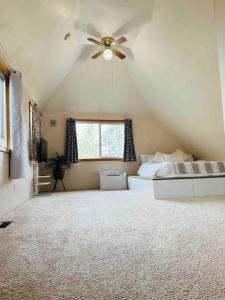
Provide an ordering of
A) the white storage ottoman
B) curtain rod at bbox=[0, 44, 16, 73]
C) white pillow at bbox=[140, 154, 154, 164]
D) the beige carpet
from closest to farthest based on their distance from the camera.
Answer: the beige carpet, curtain rod at bbox=[0, 44, 16, 73], the white storage ottoman, white pillow at bbox=[140, 154, 154, 164]

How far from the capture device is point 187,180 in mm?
3971

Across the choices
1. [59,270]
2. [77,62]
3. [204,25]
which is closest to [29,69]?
[77,62]

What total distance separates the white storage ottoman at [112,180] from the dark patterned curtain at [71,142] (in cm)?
83

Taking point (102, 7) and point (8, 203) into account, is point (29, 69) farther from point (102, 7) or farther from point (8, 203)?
point (8, 203)

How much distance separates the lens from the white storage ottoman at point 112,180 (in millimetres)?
5633

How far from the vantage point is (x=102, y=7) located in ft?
11.0

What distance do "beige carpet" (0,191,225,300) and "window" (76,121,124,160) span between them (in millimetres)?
3660

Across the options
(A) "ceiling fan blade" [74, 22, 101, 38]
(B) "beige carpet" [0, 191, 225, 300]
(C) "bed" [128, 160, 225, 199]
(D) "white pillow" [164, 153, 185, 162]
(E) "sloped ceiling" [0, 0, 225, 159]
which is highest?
(A) "ceiling fan blade" [74, 22, 101, 38]

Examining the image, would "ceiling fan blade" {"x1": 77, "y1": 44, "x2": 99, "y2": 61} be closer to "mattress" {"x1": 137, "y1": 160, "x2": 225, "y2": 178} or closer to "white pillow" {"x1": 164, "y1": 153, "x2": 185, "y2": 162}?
"mattress" {"x1": 137, "y1": 160, "x2": 225, "y2": 178}

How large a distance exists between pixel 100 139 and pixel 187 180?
2904mm

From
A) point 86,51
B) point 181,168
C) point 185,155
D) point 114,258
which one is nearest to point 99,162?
point 185,155

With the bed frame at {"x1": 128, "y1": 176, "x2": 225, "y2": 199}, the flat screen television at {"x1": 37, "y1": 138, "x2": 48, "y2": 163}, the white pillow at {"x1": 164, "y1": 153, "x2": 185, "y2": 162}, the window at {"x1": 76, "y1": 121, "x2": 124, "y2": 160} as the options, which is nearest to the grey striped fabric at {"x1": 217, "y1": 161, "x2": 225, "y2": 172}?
the bed frame at {"x1": 128, "y1": 176, "x2": 225, "y2": 199}

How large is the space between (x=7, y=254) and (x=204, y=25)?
3.60 m

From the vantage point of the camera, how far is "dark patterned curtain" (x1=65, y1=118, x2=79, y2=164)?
5666mm
